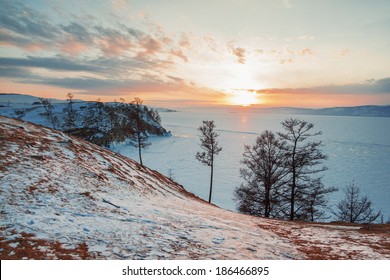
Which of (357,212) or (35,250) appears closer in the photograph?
(35,250)

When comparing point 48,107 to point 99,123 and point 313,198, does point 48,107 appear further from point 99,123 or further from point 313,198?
point 313,198

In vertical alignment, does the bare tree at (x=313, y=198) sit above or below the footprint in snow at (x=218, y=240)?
below

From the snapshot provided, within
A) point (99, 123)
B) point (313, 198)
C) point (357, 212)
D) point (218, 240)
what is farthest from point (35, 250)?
point (99, 123)

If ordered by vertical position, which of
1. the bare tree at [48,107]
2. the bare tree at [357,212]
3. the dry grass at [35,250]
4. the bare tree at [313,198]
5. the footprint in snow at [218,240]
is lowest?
the bare tree at [357,212]

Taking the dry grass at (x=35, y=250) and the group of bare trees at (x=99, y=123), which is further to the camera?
the group of bare trees at (x=99, y=123)

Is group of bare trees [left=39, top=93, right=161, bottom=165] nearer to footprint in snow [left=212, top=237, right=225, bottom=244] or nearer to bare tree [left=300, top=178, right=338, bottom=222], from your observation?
bare tree [left=300, top=178, right=338, bottom=222]

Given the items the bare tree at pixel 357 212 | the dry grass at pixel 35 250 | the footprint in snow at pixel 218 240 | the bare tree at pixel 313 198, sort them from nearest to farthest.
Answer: the dry grass at pixel 35 250 → the footprint in snow at pixel 218 240 → the bare tree at pixel 313 198 → the bare tree at pixel 357 212

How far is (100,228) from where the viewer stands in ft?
19.2

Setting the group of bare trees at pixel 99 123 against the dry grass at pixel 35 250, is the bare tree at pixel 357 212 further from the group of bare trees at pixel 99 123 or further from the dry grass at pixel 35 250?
the group of bare trees at pixel 99 123

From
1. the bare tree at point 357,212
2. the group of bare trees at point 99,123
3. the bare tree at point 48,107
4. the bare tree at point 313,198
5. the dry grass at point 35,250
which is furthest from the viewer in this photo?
the group of bare trees at point 99,123

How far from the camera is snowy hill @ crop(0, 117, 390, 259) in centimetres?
491

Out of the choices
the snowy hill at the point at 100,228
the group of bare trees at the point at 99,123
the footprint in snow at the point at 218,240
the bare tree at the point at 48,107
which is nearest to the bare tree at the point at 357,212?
the snowy hill at the point at 100,228

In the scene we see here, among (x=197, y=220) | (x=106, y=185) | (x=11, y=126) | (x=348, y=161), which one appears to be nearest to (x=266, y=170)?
(x=197, y=220)

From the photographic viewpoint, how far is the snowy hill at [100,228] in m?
4.91
